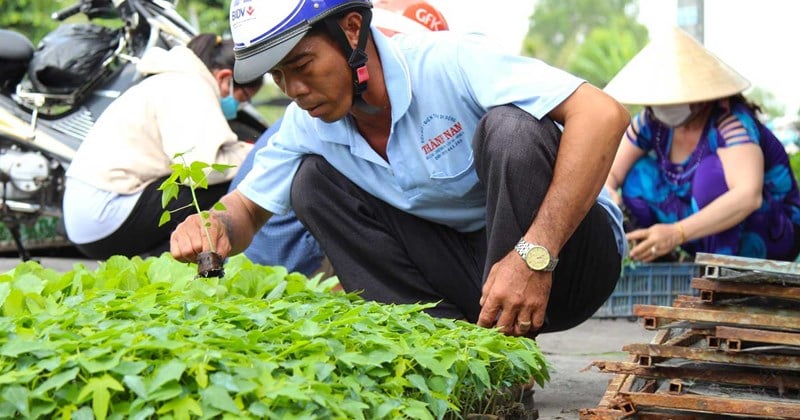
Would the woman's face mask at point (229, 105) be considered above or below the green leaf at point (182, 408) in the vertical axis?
Answer: below

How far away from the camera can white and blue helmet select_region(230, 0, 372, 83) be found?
9.55 ft

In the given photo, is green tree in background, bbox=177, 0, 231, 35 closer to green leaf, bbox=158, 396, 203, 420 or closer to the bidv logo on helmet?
the bidv logo on helmet

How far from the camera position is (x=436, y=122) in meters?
3.21

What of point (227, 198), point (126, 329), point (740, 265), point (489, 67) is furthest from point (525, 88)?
point (126, 329)

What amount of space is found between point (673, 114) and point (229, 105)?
196cm

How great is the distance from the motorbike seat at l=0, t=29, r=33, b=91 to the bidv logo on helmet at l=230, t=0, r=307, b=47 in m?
3.24

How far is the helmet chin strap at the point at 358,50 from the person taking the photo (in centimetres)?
303

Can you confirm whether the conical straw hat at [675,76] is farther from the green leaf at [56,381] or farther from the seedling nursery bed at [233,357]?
the green leaf at [56,381]

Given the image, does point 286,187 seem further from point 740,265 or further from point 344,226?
point 740,265

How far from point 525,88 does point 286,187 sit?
2.74ft

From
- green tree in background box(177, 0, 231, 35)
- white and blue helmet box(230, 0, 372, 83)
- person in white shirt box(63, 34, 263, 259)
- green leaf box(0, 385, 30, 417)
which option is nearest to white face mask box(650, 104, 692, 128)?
person in white shirt box(63, 34, 263, 259)

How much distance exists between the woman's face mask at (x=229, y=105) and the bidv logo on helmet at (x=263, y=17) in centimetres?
242

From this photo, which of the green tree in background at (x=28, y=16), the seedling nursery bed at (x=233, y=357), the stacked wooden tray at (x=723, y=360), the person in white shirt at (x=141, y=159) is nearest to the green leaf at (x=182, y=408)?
the seedling nursery bed at (x=233, y=357)

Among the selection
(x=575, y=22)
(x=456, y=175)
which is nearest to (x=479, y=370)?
(x=456, y=175)
